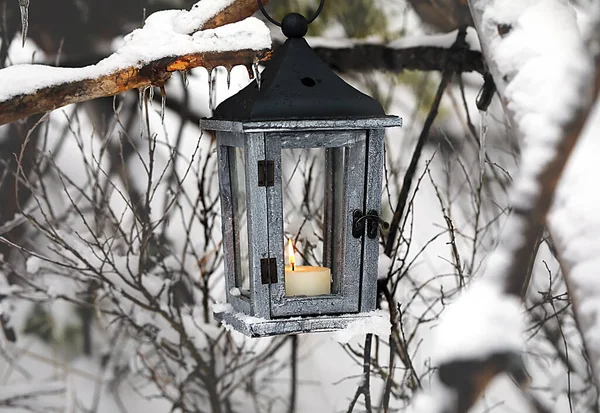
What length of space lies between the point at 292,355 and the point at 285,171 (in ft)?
3.27

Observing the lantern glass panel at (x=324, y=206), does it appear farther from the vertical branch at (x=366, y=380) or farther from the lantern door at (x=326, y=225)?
the vertical branch at (x=366, y=380)

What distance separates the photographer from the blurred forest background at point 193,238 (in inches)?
94.0

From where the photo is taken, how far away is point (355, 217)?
1601mm

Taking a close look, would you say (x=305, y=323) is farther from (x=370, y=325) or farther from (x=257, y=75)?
(x=257, y=75)

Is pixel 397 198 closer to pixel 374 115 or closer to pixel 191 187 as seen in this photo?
pixel 191 187

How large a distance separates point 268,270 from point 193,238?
38.4 inches

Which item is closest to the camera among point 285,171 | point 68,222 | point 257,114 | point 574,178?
point 574,178

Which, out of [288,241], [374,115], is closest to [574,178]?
[374,115]

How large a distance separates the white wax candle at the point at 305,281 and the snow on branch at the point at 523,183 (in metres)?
0.55

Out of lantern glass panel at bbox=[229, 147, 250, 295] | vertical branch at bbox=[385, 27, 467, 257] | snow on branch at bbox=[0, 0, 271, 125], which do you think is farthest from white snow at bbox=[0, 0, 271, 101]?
vertical branch at bbox=[385, 27, 467, 257]

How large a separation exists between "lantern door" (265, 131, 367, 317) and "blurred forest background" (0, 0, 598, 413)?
0.74m

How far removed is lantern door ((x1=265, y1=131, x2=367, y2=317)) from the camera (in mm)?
1531

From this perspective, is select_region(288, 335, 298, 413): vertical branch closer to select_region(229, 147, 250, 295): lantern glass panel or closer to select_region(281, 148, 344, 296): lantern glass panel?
select_region(281, 148, 344, 296): lantern glass panel

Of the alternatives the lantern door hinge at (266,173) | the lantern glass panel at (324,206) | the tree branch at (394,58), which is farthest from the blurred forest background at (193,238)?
the lantern door hinge at (266,173)
